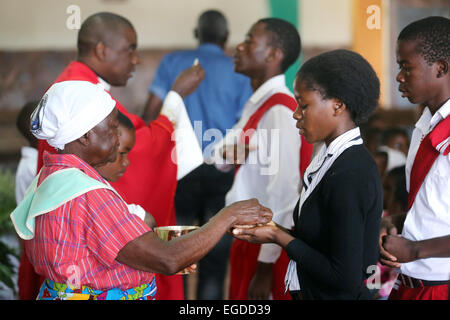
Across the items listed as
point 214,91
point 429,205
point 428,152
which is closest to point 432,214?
point 429,205

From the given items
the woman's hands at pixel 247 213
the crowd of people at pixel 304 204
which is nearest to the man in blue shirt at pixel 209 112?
the crowd of people at pixel 304 204

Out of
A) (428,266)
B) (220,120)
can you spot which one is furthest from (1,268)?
(428,266)

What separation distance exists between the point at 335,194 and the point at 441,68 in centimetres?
49

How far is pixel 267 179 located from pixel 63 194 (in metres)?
0.91

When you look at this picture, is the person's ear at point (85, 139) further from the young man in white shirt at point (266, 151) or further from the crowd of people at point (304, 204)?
the young man in white shirt at point (266, 151)

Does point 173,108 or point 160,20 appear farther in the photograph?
point 160,20

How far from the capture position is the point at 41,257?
1487mm

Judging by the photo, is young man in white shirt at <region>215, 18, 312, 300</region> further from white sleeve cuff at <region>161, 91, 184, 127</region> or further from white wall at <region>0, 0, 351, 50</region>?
white wall at <region>0, 0, 351, 50</region>

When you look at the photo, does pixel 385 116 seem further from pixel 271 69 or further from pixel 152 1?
pixel 271 69

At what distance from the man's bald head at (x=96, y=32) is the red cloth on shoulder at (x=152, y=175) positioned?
0.08m

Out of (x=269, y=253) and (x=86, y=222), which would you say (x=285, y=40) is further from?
(x=86, y=222)

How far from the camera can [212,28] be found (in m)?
3.51

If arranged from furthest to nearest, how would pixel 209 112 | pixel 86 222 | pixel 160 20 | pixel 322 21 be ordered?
pixel 160 20, pixel 322 21, pixel 209 112, pixel 86 222

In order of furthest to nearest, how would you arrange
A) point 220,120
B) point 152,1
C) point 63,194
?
1. point 152,1
2. point 220,120
3. point 63,194
